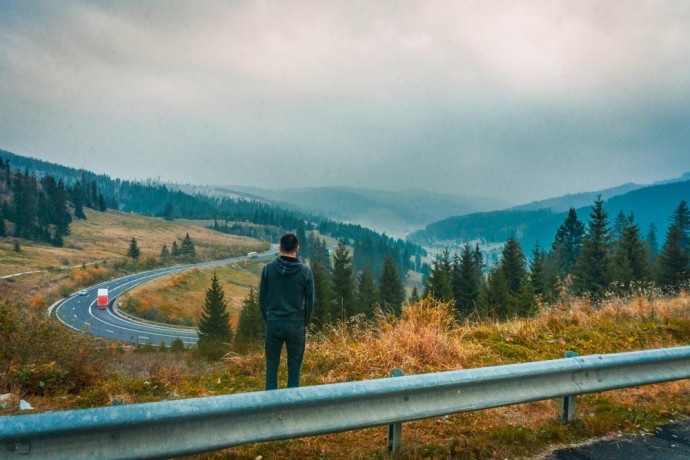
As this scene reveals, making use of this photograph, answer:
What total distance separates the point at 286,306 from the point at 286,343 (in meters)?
0.46

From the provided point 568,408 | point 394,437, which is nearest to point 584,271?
point 568,408

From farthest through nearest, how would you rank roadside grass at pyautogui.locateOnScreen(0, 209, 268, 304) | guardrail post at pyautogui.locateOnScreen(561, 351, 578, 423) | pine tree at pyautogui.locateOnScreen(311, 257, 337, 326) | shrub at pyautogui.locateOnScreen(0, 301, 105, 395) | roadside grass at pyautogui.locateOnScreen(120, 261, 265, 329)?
roadside grass at pyautogui.locateOnScreen(0, 209, 268, 304)
roadside grass at pyautogui.locateOnScreen(120, 261, 265, 329)
pine tree at pyautogui.locateOnScreen(311, 257, 337, 326)
shrub at pyautogui.locateOnScreen(0, 301, 105, 395)
guardrail post at pyautogui.locateOnScreen(561, 351, 578, 423)

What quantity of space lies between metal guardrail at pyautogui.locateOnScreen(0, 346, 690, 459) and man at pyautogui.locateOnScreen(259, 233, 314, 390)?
64.4 inches

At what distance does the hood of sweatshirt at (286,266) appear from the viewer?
5215 mm

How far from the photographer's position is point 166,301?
76.6 m

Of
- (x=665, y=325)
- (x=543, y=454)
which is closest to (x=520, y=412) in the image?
(x=543, y=454)

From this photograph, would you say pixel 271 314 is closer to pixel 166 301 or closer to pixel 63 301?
pixel 166 301

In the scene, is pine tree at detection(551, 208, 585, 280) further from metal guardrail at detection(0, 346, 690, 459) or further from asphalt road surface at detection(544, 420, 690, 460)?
metal guardrail at detection(0, 346, 690, 459)

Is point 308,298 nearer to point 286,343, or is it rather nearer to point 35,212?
point 286,343

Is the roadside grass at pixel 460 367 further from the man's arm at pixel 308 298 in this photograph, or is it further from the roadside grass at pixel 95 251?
the roadside grass at pixel 95 251

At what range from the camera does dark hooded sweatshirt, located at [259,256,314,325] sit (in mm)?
5152

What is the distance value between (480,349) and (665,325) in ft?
13.0

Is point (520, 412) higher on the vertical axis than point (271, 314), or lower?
lower

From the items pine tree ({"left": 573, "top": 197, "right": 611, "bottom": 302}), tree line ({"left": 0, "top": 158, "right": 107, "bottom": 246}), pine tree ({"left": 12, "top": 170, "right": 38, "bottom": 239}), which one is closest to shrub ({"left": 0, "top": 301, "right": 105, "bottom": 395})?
pine tree ({"left": 573, "top": 197, "right": 611, "bottom": 302})
